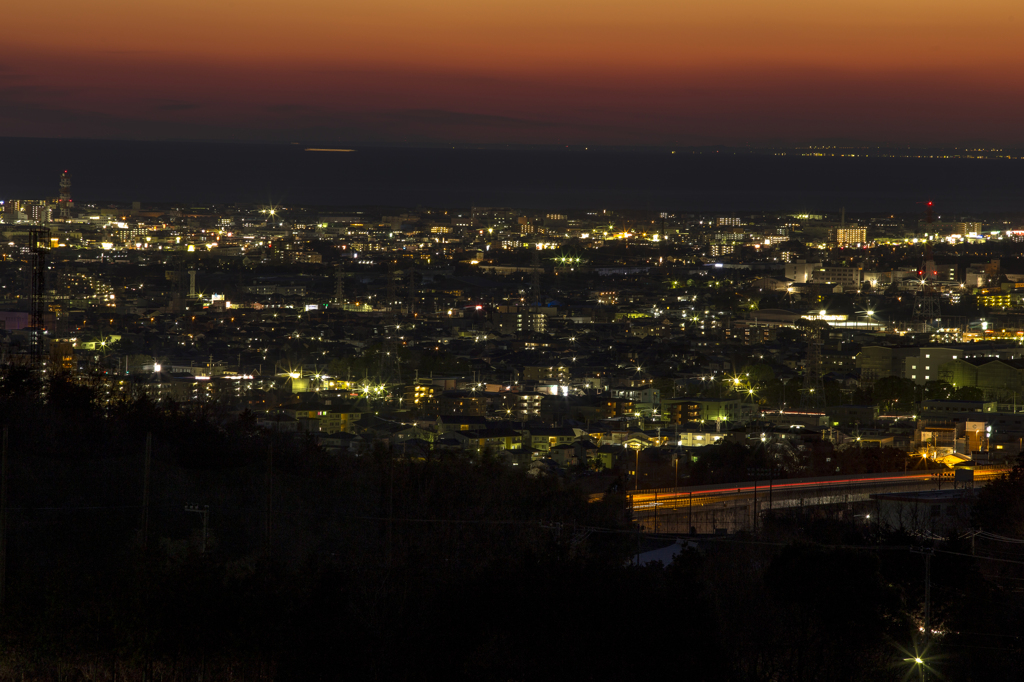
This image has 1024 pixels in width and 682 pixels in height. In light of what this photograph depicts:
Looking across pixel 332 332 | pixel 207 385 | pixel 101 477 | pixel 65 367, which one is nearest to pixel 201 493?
pixel 101 477

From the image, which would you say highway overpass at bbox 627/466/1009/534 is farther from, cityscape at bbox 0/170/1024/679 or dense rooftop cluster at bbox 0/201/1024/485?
dense rooftop cluster at bbox 0/201/1024/485

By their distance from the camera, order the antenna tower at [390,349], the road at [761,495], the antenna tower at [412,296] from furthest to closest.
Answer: the antenna tower at [412,296]
the antenna tower at [390,349]
the road at [761,495]

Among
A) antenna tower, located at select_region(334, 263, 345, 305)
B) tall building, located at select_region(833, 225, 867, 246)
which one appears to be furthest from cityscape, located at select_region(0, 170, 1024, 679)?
tall building, located at select_region(833, 225, 867, 246)

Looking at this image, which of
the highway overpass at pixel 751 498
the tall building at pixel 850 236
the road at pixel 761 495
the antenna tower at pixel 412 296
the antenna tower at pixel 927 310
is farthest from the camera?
the tall building at pixel 850 236

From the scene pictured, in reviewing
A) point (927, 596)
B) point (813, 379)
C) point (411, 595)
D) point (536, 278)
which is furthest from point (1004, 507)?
point (536, 278)

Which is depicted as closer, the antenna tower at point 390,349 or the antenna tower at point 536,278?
the antenna tower at point 390,349

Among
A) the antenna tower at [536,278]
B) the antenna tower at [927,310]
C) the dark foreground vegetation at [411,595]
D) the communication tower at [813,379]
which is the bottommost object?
the dark foreground vegetation at [411,595]

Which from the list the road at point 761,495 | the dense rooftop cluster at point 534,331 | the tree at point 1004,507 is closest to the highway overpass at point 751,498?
the road at point 761,495

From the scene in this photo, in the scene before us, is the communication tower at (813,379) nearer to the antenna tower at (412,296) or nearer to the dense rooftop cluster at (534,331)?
the dense rooftop cluster at (534,331)
